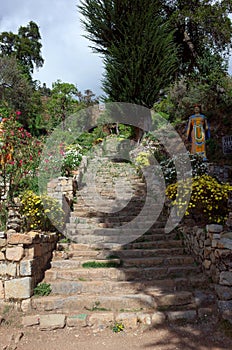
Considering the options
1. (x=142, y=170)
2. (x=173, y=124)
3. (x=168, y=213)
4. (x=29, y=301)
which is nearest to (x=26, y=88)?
(x=173, y=124)

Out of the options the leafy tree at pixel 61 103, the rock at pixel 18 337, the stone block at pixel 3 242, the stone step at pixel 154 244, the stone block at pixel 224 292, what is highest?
the leafy tree at pixel 61 103

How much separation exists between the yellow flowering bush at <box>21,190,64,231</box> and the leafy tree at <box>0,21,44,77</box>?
73.3 feet

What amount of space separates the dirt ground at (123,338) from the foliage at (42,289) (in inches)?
22.9

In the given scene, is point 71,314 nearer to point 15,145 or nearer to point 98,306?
point 98,306

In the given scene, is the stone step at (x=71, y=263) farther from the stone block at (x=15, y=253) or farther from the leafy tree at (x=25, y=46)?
the leafy tree at (x=25, y=46)

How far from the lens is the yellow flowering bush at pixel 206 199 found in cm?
559

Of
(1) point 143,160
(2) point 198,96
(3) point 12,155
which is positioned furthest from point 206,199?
(2) point 198,96

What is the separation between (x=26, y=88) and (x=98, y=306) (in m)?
18.7

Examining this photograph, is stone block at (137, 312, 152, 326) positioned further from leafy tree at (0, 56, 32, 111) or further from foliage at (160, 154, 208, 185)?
leafy tree at (0, 56, 32, 111)

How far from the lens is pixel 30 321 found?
3.93 m

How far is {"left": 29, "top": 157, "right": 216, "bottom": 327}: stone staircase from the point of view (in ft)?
13.6

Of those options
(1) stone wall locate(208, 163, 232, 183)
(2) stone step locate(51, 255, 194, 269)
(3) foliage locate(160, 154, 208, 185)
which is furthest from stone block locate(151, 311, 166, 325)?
(1) stone wall locate(208, 163, 232, 183)

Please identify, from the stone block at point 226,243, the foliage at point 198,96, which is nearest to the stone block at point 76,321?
the stone block at point 226,243

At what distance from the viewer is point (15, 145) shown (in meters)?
6.91
